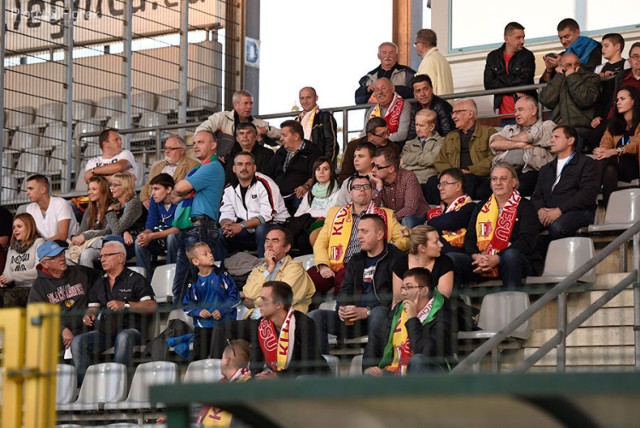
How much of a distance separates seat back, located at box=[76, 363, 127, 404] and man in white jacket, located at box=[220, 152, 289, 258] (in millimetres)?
3997

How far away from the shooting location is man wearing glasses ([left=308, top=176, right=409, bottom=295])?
10.4 metres

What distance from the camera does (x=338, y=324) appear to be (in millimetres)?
8617

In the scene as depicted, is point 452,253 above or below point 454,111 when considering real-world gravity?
below

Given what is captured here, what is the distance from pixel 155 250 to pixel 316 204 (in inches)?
62.7

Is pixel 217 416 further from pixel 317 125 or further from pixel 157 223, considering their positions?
pixel 317 125

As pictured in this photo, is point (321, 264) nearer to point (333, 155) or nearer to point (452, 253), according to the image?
point (452, 253)

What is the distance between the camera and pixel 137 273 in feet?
36.2

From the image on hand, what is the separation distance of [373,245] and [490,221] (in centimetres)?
89

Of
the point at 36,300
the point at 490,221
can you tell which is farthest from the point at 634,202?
the point at 36,300

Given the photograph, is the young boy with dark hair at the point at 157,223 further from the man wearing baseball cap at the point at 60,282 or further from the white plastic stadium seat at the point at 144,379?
the white plastic stadium seat at the point at 144,379

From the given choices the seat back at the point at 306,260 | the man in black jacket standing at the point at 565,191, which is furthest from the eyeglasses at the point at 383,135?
→ the man in black jacket standing at the point at 565,191

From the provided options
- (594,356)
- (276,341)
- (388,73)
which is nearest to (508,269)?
(594,356)

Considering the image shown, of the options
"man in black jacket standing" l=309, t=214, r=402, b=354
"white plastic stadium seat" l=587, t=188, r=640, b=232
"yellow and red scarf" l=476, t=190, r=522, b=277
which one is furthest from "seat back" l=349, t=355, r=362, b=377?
"white plastic stadium seat" l=587, t=188, r=640, b=232

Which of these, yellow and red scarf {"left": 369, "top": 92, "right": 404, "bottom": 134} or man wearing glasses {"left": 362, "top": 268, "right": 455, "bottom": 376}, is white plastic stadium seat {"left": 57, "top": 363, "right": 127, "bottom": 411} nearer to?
man wearing glasses {"left": 362, "top": 268, "right": 455, "bottom": 376}
